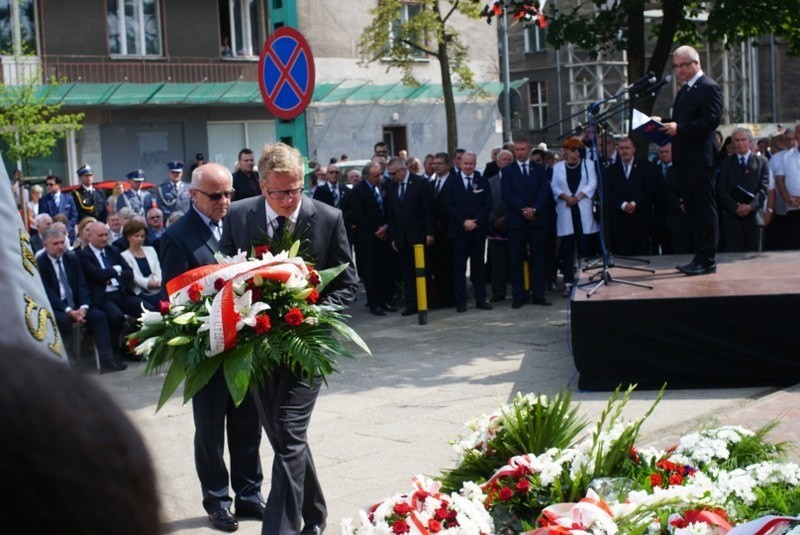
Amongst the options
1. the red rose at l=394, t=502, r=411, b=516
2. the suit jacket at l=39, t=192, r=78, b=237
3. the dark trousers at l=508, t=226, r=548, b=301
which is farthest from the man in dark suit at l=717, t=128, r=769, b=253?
the suit jacket at l=39, t=192, r=78, b=237

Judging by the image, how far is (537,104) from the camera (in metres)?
50.2

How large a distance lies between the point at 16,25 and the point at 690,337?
26.8 metres

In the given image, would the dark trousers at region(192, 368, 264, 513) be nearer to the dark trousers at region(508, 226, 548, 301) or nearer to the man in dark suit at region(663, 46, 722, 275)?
the man in dark suit at region(663, 46, 722, 275)

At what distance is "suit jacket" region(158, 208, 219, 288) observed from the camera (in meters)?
6.57

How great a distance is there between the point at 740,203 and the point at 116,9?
24.2 m

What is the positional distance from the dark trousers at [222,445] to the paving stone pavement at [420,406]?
8.2 inches

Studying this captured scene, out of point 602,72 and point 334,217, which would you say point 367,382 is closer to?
point 334,217

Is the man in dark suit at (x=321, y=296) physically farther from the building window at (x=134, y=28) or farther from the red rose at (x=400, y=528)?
the building window at (x=134, y=28)

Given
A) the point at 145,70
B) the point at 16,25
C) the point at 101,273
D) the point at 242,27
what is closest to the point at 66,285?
the point at 101,273

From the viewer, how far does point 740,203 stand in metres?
14.9

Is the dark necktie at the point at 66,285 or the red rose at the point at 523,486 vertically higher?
the dark necktie at the point at 66,285

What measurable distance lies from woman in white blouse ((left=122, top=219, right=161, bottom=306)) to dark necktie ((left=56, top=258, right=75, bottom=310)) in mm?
673

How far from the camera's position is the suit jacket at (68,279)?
12.0m

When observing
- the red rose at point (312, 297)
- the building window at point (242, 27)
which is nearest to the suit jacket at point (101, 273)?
the red rose at point (312, 297)
